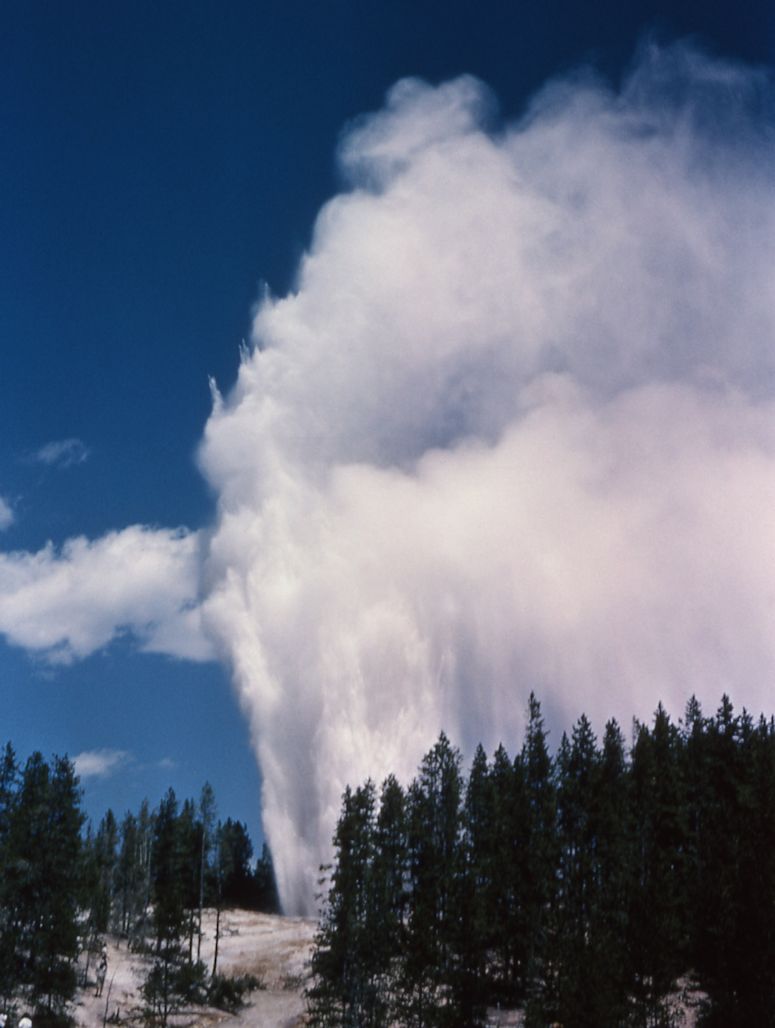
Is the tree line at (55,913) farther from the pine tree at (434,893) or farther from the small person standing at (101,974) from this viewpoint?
the pine tree at (434,893)

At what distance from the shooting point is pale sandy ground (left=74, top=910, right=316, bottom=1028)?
7488 cm

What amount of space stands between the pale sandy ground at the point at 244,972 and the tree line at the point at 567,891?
17101 millimetres

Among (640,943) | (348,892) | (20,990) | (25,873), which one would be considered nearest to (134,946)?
(20,990)

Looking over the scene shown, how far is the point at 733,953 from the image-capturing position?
160 ft

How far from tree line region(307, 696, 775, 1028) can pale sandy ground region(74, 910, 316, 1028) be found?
17.1 m

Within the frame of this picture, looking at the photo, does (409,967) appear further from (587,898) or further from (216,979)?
(216,979)

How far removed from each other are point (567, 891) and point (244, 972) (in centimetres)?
4625

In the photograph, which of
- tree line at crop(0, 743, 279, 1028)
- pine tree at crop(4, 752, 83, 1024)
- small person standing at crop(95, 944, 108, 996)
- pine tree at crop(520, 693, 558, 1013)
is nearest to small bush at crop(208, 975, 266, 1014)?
tree line at crop(0, 743, 279, 1028)

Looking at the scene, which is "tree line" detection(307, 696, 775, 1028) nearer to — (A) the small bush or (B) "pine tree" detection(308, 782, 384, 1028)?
(B) "pine tree" detection(308, 782, 384, 1028)

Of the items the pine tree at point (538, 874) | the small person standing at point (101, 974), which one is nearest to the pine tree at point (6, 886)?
the small person standing at point (101, 974)

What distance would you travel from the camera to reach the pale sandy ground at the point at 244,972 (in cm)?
7488

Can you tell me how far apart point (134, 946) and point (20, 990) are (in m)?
39.0

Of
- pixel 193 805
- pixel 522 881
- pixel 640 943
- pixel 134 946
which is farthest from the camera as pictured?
pixel 193 805

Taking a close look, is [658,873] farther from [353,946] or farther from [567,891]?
[353,946]
